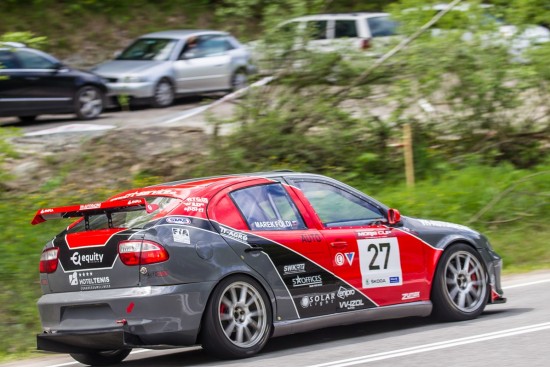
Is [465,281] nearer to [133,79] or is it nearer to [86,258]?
[86,258]

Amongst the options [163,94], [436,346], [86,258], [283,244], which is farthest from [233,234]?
[163,94]

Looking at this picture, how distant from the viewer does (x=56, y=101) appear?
22.0 meters

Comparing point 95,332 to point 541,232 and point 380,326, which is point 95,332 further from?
point 541,232

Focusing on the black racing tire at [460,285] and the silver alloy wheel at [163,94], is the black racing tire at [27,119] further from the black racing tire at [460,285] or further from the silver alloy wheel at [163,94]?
the black racing tire at [460,285]

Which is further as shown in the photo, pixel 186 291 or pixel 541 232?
pixel 541 232

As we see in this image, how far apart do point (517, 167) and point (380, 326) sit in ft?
28.0

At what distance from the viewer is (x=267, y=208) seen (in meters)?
8.76

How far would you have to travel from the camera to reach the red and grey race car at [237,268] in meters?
7.93

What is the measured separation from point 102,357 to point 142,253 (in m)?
1.39

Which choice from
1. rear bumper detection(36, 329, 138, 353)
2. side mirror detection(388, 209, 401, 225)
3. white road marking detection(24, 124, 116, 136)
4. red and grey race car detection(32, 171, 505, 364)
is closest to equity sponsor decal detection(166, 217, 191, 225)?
red and grey race car detection(32, 171, 505, 364)

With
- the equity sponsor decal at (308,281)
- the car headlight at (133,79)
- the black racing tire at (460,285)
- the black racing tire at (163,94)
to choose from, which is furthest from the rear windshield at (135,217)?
the black racing tire at (163,94)

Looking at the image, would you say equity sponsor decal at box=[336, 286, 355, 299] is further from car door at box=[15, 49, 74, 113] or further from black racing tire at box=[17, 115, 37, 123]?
black racing tire at box=[17, 115, 37, 123]

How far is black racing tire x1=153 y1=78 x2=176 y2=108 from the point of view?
24047mm

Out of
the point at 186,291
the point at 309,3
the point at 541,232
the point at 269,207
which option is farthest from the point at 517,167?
the point at 186,291
